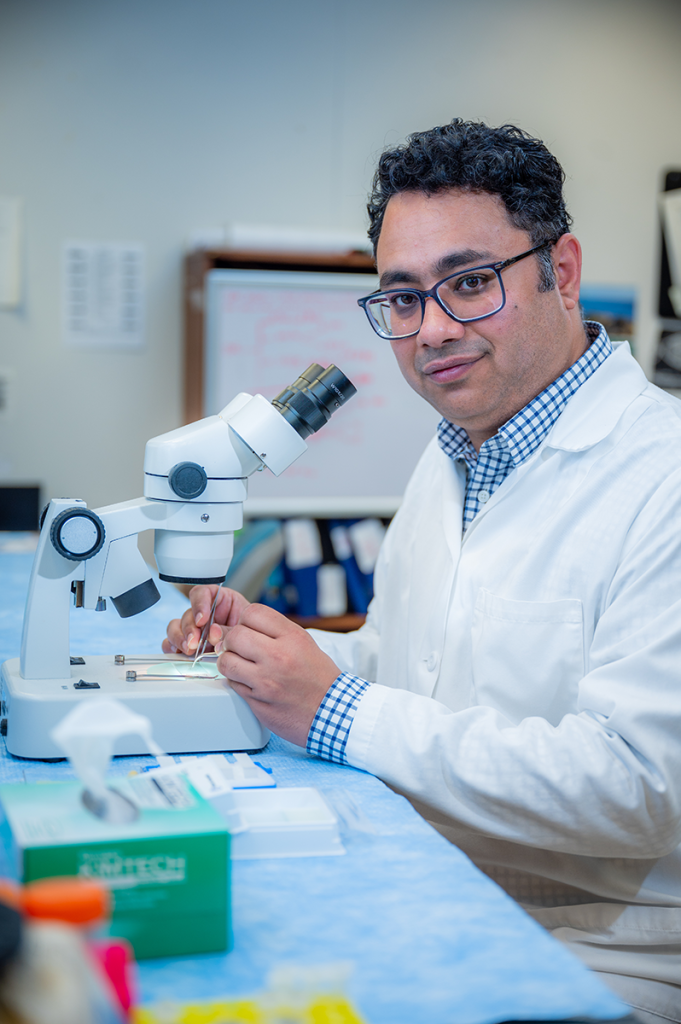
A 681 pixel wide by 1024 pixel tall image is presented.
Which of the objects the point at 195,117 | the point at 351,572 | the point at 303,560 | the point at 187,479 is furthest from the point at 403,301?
the point at 195,117

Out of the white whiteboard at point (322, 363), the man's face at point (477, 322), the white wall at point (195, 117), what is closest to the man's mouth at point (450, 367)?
the man's face at point (477, 322)

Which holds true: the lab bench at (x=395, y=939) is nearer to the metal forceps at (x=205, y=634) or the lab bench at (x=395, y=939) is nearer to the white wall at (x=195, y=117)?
the metal forceps at (x=205, y=634)

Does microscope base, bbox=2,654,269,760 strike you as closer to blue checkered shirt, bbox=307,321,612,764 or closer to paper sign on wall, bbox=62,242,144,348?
blue checkered shirt, bbox=307,321,612,764

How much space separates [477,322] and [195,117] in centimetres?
231

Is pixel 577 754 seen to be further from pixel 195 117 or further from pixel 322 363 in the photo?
pixel 195 117

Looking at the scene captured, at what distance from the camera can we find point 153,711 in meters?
1.01

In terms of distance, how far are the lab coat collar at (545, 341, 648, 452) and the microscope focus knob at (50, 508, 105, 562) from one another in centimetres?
60

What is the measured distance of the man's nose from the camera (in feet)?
4.00

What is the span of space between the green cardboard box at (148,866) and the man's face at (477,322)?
2.51ft

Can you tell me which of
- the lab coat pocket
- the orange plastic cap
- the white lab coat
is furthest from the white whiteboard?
the orange plastic cap

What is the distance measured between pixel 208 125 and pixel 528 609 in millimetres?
2564

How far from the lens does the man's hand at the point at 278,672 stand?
1.01 meters

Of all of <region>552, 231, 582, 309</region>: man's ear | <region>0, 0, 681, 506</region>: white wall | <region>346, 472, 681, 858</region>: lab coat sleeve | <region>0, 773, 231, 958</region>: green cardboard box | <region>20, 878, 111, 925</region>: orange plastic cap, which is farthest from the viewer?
<region>0, 0, 681, 506</region>: white wall

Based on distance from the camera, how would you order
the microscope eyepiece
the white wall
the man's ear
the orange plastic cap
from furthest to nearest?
1. the white wall
2. the man's ear
3. the microscope eyepiece
4. the orange plastic cap
